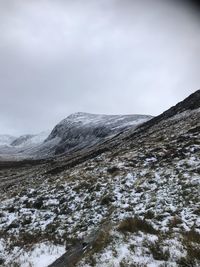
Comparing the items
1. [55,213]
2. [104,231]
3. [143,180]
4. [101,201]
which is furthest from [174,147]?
[104,231]

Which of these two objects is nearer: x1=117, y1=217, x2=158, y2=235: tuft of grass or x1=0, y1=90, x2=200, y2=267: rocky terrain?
x1=0, y1=90, x2=200, y2=267: rocky terrain

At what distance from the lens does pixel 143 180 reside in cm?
1903

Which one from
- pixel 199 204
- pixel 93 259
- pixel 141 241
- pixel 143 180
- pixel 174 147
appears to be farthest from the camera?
pixel 174 147

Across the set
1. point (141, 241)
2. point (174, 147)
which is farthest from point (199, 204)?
point (174, 147)

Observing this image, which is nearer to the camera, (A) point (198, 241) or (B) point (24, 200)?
(A) point (198, 241)

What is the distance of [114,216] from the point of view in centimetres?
1514

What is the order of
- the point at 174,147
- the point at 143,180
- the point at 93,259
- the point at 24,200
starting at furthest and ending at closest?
the point at 174,147, the point at 24,200, the point at 143,180, the point at 93,259

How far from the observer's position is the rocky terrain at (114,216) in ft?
37.4

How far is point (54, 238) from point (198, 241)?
6.76m

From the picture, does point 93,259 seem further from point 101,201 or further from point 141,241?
point 101,201

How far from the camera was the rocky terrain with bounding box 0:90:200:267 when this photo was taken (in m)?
11.4

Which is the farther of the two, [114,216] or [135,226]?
[114,216]

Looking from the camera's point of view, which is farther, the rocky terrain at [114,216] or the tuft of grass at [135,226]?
the tuft of grass at [135,226]

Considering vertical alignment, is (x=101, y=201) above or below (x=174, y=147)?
below
